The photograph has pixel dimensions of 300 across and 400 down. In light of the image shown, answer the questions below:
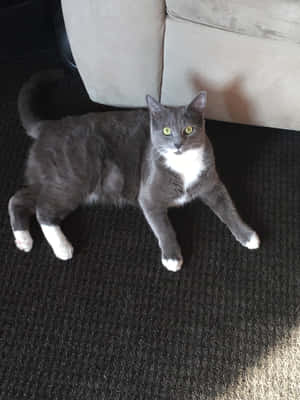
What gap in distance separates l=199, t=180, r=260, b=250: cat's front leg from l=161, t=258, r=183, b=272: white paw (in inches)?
8.6

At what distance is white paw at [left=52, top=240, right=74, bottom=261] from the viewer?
1391 mm

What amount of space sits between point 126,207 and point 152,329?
0.46 meters

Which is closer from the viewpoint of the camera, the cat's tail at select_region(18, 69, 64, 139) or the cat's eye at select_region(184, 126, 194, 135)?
the cat's eye at select_region(184, 126, 194, 135)

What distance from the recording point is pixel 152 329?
50.4 inches

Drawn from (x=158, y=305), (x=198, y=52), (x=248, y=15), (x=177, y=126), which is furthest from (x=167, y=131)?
(x=158, y=305)

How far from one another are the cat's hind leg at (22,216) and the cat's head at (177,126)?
46cm

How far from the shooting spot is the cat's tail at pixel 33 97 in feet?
5.05

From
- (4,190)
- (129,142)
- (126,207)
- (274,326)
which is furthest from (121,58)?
(274,326)

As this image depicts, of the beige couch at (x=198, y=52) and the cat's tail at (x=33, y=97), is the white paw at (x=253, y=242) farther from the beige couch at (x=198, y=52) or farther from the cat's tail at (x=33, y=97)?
the cat's tail at (x=33, y=97)

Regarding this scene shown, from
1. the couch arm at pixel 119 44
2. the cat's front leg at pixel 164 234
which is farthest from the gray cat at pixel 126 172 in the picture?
the couch arm at pixel 119 44

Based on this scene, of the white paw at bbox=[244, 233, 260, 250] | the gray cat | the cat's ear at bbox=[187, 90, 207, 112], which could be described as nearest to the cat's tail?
the gray cat

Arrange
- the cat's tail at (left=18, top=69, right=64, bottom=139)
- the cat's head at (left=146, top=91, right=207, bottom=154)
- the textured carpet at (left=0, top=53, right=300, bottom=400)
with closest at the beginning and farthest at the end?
the textured carpet at (left=0, top=53, right=300, bottom=400) < the cat's head at (left=146, top=91, right=207, bottom=154) < the cat's tail at (left=18, top=69, right=64, bottom=139)

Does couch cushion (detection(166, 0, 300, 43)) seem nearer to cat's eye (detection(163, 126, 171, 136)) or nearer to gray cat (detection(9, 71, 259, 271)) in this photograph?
gray cat (detection(9, 71, 259, 271))

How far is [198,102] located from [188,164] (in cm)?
20
